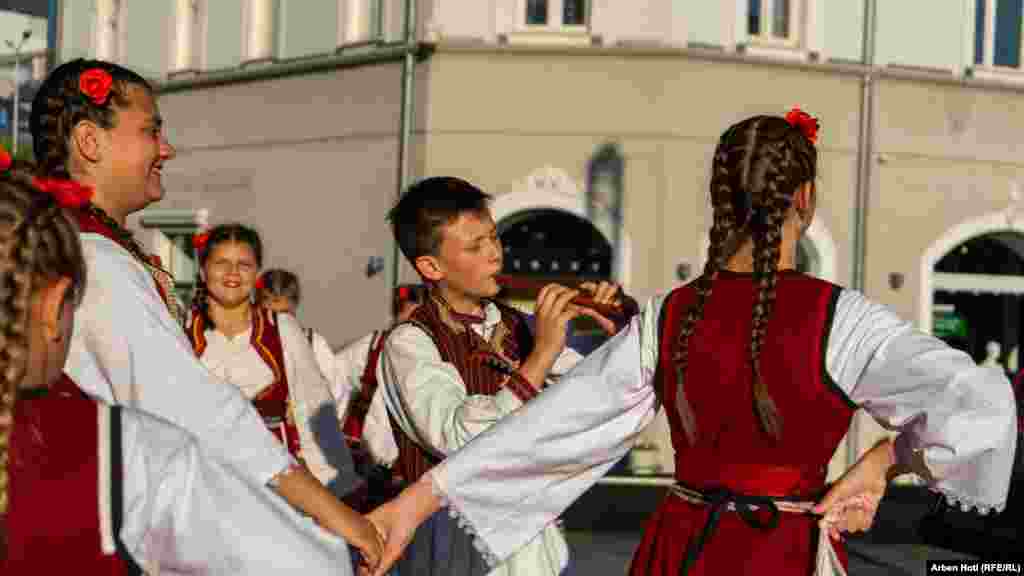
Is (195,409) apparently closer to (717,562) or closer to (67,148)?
(67,148)

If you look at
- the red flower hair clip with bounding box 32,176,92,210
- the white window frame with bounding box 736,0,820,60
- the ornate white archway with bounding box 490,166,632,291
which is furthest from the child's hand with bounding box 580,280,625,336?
the white window frame with bounding box 736,0,820,60

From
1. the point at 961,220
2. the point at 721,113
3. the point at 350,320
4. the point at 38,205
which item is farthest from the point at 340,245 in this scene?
the point at 38,205

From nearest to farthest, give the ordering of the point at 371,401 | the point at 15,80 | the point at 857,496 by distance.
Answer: the point at 857,496
the point at 371,401
the point at 15,80

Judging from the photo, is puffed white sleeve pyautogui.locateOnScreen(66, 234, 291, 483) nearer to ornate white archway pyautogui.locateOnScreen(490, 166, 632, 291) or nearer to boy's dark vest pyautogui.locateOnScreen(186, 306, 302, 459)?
boy's dark vest pyautogui.locateOnScreen(186, 306, 302, 459)

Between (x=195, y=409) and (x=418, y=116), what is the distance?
591 inches

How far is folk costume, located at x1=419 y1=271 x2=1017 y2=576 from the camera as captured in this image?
135 inches

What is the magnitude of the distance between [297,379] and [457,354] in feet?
7.04

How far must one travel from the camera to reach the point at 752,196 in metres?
3.68

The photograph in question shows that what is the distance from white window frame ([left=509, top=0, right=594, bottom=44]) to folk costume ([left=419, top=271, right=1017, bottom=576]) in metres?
14.3

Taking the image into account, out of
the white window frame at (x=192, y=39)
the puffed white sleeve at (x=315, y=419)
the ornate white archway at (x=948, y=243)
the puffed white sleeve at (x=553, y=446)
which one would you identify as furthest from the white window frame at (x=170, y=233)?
the puffed white sleeve at (x=553, y=446)

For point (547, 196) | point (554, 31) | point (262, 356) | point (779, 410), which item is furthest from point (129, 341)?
→ point (554, 31)

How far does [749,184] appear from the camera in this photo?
12.1ft

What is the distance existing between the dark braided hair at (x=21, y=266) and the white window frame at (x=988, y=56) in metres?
18.0

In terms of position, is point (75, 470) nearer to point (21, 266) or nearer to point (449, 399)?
point (21, 266)
